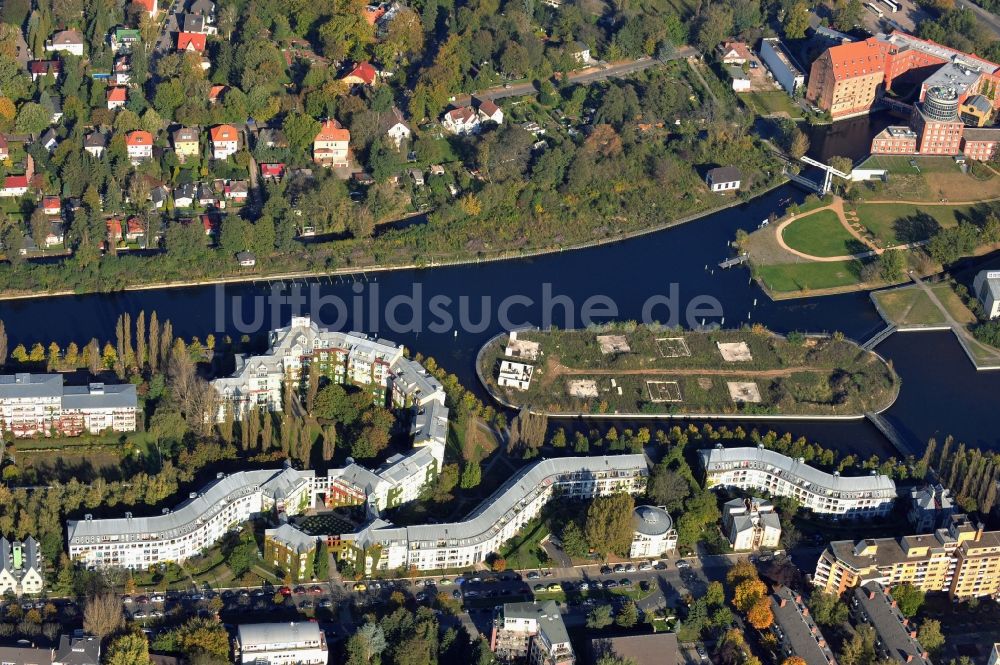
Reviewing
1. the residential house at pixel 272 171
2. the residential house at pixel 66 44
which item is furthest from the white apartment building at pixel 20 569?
the residential house at pixel 66 44

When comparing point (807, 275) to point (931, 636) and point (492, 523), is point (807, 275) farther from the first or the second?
point (492, 523)

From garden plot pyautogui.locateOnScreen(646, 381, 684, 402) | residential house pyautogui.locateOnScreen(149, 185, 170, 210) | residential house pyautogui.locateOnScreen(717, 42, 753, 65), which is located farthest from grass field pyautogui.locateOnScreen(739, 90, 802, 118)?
residential house pyautogui.locateOnScreen(149, 185, 170, 210)

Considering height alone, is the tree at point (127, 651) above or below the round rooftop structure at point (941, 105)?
below

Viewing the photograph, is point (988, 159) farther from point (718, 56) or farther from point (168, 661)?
point (168, 661)

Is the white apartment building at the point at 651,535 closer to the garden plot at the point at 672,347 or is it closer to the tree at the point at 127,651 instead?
the garden plot at the point at 672,347

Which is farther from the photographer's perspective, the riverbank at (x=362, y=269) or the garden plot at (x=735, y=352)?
the riverbank at (x=362, y=269)

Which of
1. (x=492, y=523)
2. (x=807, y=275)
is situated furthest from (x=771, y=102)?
(x=492, y=523)
